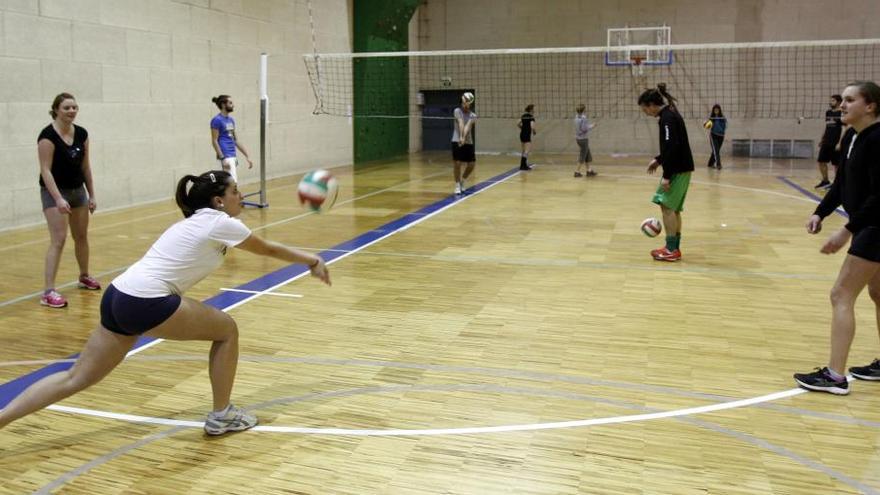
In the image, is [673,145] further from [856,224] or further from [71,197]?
[71,197]

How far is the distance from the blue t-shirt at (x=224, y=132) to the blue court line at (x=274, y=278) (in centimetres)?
267

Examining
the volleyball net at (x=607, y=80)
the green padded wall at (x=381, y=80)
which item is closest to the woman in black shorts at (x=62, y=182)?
the volleyball net at (x=607, y=80)

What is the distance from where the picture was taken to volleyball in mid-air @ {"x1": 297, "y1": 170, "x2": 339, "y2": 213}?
504 cm

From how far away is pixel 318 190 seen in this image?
5.06 meters

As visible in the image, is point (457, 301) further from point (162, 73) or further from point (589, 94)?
point (589, 94)

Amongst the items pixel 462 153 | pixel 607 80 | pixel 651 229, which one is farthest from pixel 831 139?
pixel 607 80

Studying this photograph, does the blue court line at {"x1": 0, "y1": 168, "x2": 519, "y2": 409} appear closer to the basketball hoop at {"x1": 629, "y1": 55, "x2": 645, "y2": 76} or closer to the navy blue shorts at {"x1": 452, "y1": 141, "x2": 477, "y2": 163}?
the navy blue shorts at {"x1": 452, "y1": 141, "x2": 477, "y2": 163}

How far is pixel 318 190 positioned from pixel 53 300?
303cm

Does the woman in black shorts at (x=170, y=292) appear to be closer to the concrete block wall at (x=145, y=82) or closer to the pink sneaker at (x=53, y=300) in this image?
the pink sneaker at (x=53, y=300)

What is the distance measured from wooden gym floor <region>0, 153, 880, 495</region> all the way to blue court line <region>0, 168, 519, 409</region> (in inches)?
3.2

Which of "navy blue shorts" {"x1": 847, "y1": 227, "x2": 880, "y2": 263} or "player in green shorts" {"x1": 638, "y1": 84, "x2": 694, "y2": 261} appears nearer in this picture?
"navy blue shorts" {"x1": 847, "y1": 227, "x2": 880, "y2": 263}

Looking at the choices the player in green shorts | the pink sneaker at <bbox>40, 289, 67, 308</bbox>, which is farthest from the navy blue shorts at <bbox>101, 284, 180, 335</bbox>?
the player in green shorts

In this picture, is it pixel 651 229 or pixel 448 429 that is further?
pixel 651 229

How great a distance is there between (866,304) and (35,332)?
269 inches
